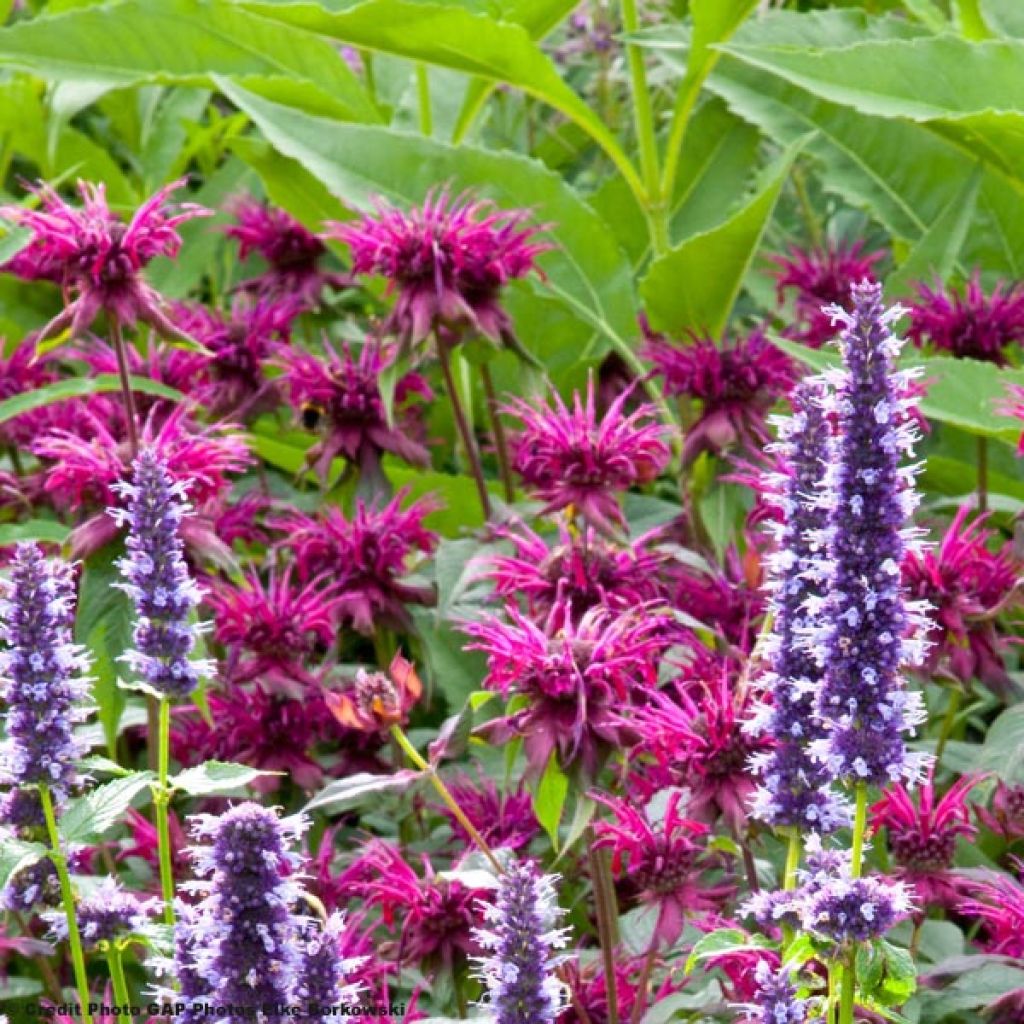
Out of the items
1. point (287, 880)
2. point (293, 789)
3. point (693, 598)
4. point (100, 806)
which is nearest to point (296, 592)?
point (293, 789)

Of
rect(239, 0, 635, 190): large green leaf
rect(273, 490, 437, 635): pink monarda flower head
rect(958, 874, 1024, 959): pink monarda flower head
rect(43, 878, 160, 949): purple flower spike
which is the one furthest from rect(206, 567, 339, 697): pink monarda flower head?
rect(239, 0, 635, 190): large green leaf

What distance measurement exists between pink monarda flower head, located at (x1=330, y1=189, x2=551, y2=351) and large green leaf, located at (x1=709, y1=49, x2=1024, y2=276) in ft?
2.49

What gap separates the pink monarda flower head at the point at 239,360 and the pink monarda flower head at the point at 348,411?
177 millimetres

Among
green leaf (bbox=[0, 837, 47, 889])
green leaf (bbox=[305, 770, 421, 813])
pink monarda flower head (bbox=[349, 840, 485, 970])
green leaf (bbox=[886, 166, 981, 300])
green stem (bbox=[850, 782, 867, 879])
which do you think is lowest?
pink monarda flower head (bbox=[349, 840, 485, 970])

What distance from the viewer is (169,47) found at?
274cm

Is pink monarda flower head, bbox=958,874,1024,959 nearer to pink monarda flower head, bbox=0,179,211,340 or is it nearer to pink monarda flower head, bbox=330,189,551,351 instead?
pink monarda flower head, bbox=330,189,551,351

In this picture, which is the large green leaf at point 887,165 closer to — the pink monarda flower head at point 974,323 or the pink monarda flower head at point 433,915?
the pink monarda flower head at point 974,323

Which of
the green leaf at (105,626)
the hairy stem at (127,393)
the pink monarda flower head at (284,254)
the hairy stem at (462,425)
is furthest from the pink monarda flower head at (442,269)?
the pink monarda flower head at (284,254)

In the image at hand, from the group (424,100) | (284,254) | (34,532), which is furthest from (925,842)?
(424,100)

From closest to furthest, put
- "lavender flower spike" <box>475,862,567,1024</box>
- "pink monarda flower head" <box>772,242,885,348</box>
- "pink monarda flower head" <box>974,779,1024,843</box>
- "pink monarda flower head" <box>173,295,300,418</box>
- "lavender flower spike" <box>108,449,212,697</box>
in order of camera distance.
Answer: "lavender flower spike" <box>475,862,567,1024</box> < "lavender flower spike" <box>108,449,212,697</box> < "pink monarda flower head" <box>974,779,1024,843</box> < "pink monarda flower head" <box>173,295,300,418</box> < "pink monarda flower head" <box>772,242,885,348</box>

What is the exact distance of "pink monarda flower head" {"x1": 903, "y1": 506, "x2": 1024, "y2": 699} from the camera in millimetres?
1655

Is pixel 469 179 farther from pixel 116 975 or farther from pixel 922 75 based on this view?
pixel 116 975

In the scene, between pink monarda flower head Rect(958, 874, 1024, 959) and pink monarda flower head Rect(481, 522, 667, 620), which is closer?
pink monarda flower head Rect(958, 874, 1024, 959)

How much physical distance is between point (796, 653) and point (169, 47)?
1.85 m
